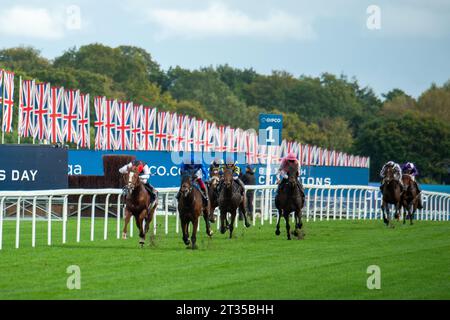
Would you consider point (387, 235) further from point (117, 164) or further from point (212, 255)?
point (117, 164)

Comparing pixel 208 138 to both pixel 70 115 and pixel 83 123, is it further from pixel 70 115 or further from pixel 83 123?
pixel 70 115

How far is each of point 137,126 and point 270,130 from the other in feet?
81.1

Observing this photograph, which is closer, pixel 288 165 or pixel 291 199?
pixel 288 165

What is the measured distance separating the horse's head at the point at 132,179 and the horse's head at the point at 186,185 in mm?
1316

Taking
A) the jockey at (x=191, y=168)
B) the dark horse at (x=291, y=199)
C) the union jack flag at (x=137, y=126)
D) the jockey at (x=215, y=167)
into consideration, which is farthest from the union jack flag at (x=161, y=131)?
the jockey at (x=191, y=168)

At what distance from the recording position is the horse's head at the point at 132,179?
2172 cm

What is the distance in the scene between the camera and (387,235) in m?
25.5

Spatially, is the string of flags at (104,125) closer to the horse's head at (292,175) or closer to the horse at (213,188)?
the horse at (213,188)

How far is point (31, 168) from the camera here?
34812 millimetres

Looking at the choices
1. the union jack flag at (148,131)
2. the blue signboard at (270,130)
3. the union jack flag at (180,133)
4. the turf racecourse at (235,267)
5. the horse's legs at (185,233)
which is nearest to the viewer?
the turf racecourse at (235,267)

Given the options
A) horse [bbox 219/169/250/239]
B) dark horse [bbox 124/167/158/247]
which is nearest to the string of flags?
horse [bbox 219/169/250/239]

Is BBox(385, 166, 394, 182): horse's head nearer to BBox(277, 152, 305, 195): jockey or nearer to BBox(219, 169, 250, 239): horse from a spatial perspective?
BBox(219, 169, 250, 239): horse

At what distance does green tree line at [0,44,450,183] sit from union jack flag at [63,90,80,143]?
66.6ft

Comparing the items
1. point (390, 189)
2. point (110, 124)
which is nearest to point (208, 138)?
point (110, 124)
